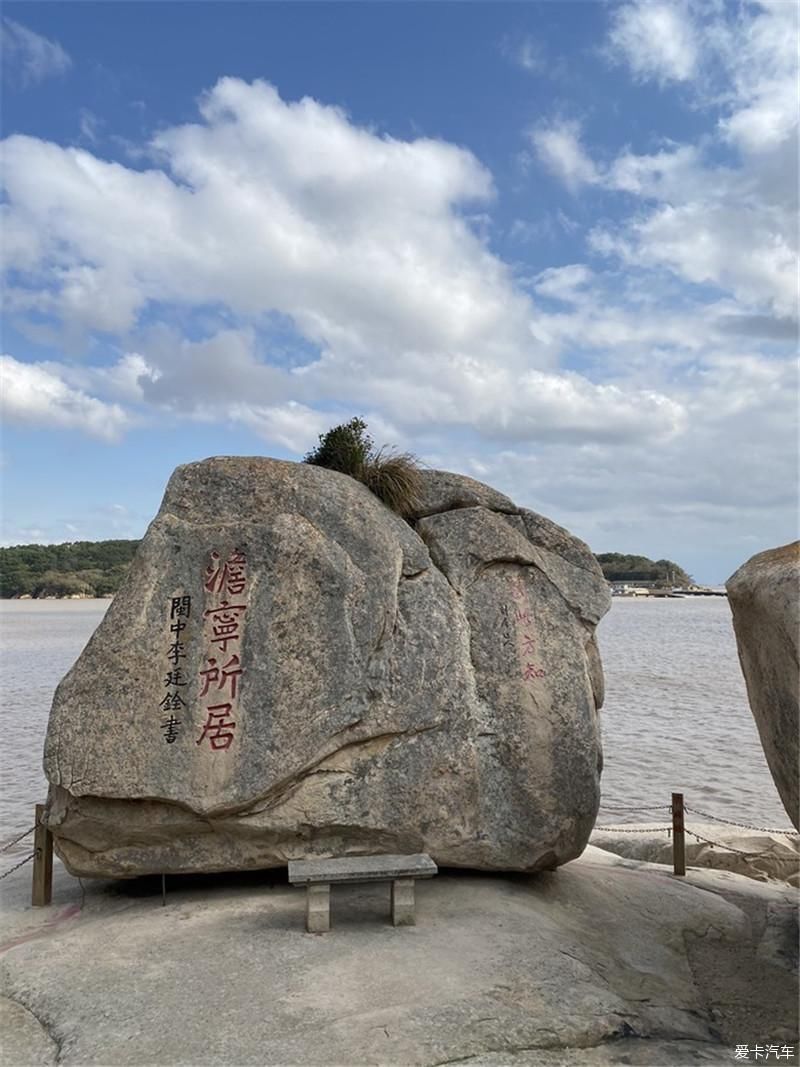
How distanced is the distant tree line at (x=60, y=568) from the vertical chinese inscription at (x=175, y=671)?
89.8 m

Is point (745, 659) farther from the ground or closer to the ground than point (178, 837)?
farther from the ground

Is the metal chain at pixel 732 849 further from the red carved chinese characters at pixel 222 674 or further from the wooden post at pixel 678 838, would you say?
the red carved chinese characters at pixel 222 674

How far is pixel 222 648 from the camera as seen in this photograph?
27.6ft

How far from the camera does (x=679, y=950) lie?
26.7 feet

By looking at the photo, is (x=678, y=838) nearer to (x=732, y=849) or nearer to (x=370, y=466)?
(x=732, y=849)

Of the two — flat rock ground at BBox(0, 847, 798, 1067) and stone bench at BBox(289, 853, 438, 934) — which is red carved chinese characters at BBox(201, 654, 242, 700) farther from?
flat rock ground at BBox(0, 847, 798, 1067)

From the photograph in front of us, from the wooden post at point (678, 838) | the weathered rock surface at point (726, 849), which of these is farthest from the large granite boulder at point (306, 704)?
the weathered rock surface at point (726, 849)

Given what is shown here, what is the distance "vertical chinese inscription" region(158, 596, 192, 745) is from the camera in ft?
26.8

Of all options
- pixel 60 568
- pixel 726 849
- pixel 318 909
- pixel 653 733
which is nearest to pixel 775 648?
pixel 318 909

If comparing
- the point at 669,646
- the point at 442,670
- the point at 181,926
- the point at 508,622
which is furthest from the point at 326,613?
the point at 669,646

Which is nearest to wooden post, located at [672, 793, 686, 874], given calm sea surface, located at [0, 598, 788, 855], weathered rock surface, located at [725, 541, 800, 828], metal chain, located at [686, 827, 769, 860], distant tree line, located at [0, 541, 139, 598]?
metal chain, located at [686, 827, 769, 860]

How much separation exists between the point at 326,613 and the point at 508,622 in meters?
2.09

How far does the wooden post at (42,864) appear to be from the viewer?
867cm

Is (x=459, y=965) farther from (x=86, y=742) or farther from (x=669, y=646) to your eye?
(x=669, y=646)
